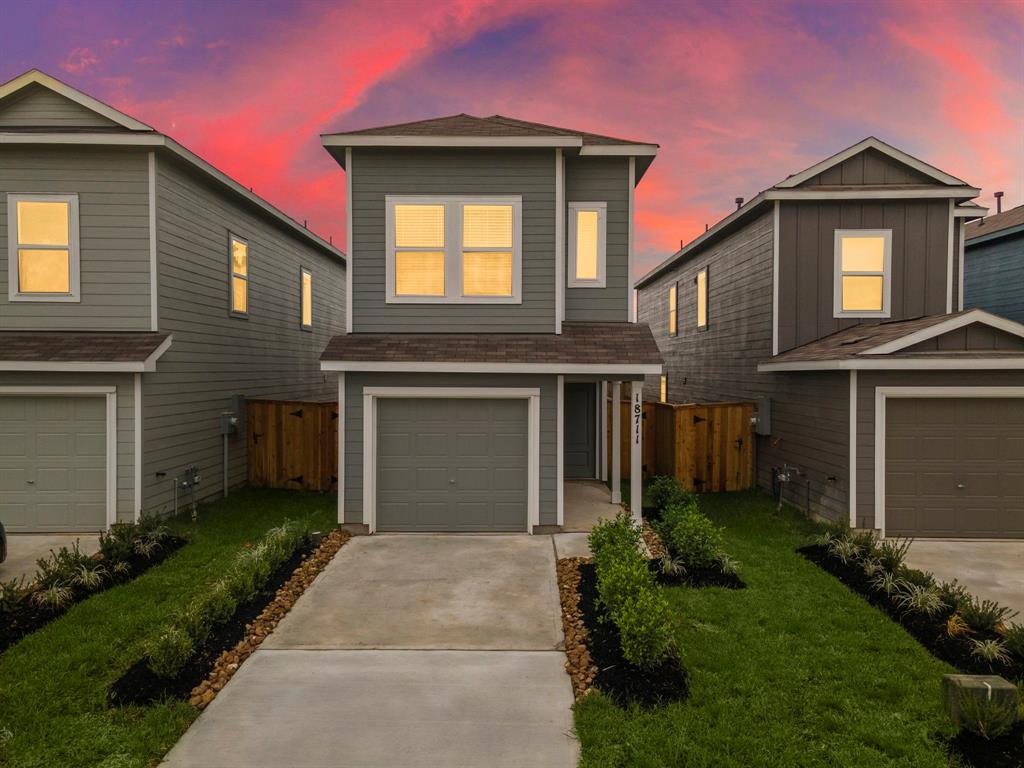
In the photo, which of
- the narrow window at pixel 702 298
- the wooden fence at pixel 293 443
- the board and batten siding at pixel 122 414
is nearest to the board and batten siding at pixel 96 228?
the board and batten siding at pixel 122 414

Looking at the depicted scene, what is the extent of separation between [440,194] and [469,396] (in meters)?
3.35

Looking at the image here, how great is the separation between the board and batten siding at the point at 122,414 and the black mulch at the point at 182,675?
15.1ft

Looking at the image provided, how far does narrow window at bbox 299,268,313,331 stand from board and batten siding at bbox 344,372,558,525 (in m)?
8.47

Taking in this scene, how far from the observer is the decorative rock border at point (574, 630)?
5.06m

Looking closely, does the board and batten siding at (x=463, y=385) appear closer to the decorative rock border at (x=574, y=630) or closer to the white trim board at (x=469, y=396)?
the white trim board at (x=469, y=396)

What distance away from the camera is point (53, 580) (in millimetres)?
6977

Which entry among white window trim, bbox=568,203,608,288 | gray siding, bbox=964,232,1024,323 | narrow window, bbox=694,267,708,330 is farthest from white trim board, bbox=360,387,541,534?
gray siding, bbox=964,232,1024,323

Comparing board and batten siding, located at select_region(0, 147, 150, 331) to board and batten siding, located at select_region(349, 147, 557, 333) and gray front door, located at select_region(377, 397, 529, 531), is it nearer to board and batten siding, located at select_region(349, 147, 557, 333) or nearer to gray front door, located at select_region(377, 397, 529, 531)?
board and batten siding, located at select_region(349, 147, 557, 333)

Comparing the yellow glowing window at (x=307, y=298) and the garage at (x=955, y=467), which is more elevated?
the yellow glowing window at (x=307, y=298)

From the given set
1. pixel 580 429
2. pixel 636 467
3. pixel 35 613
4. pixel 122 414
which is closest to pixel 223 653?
pixel 35 613

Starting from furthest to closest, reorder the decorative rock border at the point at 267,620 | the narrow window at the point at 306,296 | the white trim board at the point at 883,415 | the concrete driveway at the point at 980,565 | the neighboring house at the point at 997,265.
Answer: the narrow window at the point at 306,296
the neighboring house at the point at 997,265
the white trim board at the point at 883,415
the concrete driveway at the point at 980,565
the decorative rock border at the point at 267,620

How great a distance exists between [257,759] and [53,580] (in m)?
4.59

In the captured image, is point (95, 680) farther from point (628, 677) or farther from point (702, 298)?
point (702, 298)

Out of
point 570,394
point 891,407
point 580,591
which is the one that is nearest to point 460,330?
point 570,394
